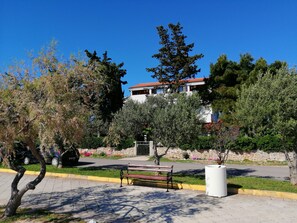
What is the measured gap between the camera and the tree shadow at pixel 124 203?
8.12 m

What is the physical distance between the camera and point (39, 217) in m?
7.96

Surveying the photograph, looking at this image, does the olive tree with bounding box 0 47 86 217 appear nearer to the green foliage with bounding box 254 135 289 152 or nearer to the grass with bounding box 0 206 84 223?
the grass with bounding box 0 206 84 223

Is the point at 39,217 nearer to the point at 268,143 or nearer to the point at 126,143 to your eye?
the point at 268,143

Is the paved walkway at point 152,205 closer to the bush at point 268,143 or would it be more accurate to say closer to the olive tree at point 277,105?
the olive tree at point 277,105

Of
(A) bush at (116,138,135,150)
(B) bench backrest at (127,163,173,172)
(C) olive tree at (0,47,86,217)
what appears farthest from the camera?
(A) bush at (116,138,135,150)

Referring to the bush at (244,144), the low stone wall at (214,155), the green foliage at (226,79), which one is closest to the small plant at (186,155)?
the low stone wall at (214,155)

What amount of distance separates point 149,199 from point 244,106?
5.56m

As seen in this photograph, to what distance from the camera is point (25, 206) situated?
30.8ft

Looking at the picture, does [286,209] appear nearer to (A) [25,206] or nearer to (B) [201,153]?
(A) [25,206]

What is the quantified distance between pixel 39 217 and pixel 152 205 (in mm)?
3234

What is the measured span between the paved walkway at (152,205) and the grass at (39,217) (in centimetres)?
36

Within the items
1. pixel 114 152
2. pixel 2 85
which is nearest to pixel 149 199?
pixel 2 85

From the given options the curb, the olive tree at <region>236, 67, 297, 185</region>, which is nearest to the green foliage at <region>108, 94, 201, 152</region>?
the curb

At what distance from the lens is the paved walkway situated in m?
7.75
